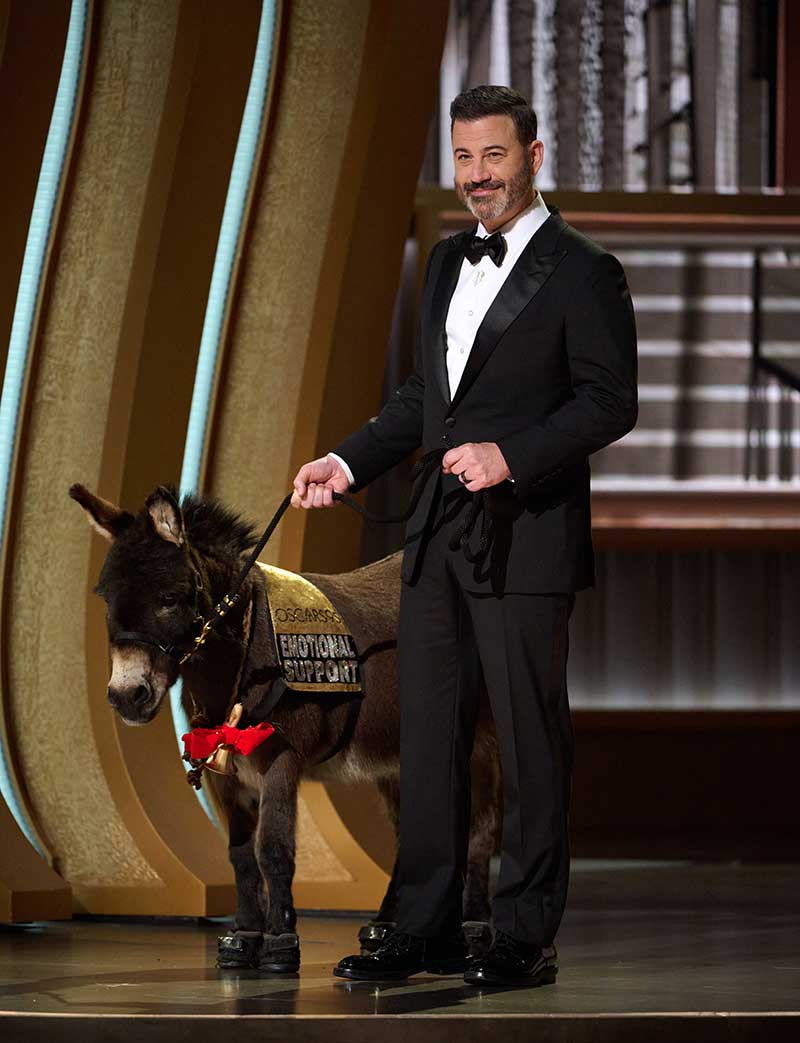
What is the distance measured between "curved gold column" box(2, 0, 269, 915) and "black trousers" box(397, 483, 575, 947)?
64.3 inches

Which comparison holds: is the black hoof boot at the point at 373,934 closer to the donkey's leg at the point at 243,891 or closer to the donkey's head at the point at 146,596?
the donkey's leg at the point at 243,891

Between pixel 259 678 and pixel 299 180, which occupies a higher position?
pixel 299 180

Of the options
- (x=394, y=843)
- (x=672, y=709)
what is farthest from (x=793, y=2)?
(x=394, y=843)

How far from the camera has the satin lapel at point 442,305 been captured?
144 inches

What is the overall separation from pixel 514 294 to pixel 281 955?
1.47m

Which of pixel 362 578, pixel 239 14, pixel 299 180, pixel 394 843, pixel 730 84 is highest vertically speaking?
pixel 730 84

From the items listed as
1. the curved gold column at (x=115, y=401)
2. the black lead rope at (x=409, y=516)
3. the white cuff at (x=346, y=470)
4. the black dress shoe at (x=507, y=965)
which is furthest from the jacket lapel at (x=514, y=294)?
the curved gold column at (x=115, y=401)

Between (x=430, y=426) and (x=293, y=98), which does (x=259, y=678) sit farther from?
(x=293, y=98)

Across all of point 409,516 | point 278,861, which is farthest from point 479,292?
point 278,861

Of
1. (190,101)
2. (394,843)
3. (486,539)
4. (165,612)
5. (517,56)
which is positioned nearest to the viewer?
(486,539)

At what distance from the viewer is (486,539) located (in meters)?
3.54

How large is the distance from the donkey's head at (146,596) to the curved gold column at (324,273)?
Answer: 1.74m

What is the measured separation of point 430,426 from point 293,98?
2.25 m

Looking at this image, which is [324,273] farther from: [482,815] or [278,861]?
[278,861]
